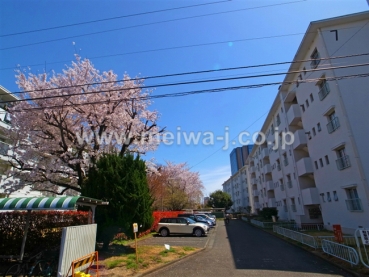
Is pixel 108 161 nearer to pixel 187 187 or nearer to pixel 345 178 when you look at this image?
pixel 345 178

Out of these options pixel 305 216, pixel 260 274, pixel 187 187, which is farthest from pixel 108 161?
pixel 187 187

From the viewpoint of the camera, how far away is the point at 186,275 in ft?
22.7

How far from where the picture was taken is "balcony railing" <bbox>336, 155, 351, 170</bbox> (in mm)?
14099

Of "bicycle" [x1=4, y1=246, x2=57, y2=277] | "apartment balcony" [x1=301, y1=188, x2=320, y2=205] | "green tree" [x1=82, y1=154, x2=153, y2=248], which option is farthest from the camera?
"apartment balcony" [x1=301, y1=188, x2=320, y2=205]

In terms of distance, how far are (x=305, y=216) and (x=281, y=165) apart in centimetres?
732

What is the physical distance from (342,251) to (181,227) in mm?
11552

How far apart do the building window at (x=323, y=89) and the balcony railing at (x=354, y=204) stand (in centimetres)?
745

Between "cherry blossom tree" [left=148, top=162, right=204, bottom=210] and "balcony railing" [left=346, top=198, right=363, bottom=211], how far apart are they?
62.7 feet

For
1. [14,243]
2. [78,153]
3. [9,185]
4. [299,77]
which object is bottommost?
[14,243]

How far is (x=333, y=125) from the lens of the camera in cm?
1573

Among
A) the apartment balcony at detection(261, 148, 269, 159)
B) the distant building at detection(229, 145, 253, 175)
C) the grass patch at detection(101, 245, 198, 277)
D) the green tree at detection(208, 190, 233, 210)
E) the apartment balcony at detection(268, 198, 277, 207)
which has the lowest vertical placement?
the grass patch at detection(101, 245, 198, 277)

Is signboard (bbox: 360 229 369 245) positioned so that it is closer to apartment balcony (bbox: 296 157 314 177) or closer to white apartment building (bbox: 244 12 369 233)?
white apartment building (bbox: 244 12 369 233)

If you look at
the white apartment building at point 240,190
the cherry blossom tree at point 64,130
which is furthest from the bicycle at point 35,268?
the white apartment building at point 240,190

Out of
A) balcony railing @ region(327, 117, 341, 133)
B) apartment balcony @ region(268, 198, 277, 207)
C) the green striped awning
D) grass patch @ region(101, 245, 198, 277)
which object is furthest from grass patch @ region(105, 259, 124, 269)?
apartment balcony @ region(268, 198, 277, 207)
